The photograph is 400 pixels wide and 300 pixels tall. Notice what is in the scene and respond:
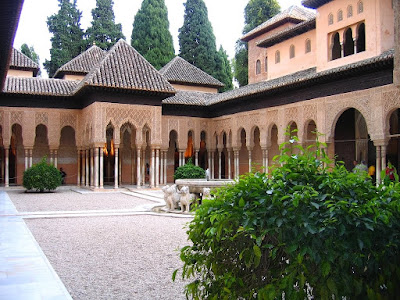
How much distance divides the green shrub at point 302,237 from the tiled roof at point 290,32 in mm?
20308

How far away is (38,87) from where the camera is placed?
24.9 meters

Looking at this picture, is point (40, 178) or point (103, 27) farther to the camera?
point (103, 27)

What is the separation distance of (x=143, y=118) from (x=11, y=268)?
18.6 metres

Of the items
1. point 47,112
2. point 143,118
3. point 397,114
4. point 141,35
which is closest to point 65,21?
point 141,35

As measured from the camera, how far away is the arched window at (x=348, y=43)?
19.6 metres

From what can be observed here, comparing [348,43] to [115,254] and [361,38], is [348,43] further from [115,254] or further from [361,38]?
[115,254]

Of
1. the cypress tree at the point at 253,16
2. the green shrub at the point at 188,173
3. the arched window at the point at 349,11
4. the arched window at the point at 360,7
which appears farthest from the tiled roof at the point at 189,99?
the cypress tree at the point at 253,16

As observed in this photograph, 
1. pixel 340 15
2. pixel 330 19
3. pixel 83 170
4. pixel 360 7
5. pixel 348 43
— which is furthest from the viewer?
pixel 83 170

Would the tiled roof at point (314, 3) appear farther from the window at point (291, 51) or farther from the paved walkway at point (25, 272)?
the paved walkway at point (25, 272)

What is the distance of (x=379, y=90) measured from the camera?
16.4m

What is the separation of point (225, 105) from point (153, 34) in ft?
57.7

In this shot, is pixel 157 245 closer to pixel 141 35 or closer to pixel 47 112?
pixel 47 112

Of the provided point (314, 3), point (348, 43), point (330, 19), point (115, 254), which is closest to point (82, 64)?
point (314, 3)

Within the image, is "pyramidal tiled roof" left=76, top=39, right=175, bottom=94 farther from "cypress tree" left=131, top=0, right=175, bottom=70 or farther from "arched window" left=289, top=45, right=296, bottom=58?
"cypress tree" left=131, top=0, right=175, bottom=70
